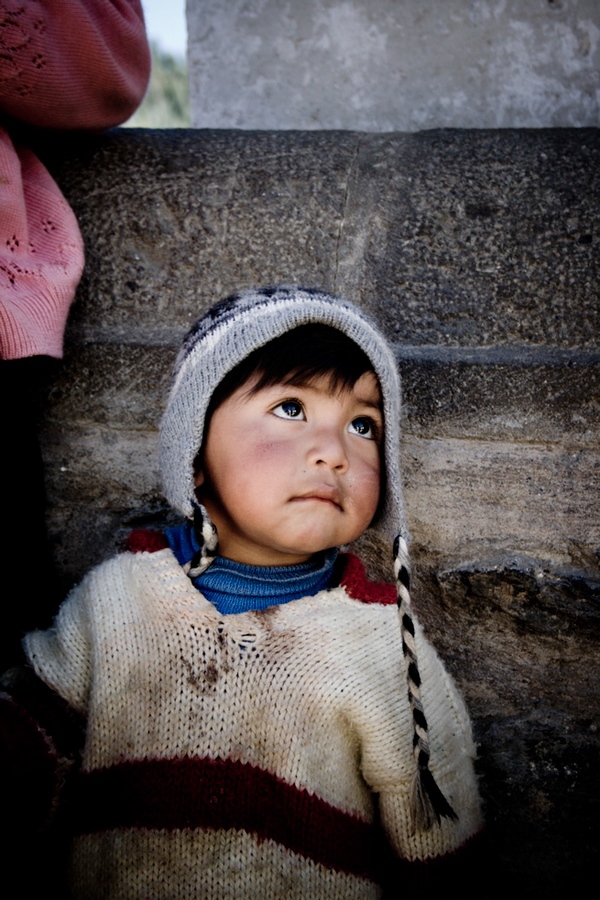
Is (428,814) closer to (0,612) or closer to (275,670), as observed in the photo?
(275,670)

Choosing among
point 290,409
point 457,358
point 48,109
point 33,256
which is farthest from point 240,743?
point 48,109

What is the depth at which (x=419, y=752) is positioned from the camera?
1257mm

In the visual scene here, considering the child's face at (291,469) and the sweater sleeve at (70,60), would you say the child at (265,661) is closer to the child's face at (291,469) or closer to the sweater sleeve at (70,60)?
the child's face at (291,469)

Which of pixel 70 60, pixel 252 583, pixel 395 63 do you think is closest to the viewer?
pixel 252 583

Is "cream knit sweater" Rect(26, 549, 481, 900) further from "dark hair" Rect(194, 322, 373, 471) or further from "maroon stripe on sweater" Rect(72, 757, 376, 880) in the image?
"dark hair" Rect(194, 322, 373, 471)

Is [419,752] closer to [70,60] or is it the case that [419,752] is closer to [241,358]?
[241,358]

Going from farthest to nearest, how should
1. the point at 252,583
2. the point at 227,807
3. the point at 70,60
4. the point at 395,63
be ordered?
the point at 395,63, the point at 70,60, the point at 252,583, the point at 227,807

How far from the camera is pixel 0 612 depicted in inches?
58.5

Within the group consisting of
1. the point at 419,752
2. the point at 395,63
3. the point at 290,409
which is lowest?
the point at 419,752

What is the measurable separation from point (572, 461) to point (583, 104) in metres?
0.90

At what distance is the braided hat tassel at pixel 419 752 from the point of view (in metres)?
1.25

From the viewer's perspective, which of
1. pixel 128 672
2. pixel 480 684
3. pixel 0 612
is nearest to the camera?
pixel 128 672

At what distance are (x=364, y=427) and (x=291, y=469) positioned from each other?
0.69 ft

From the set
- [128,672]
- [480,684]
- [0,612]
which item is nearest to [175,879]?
[128,672]
